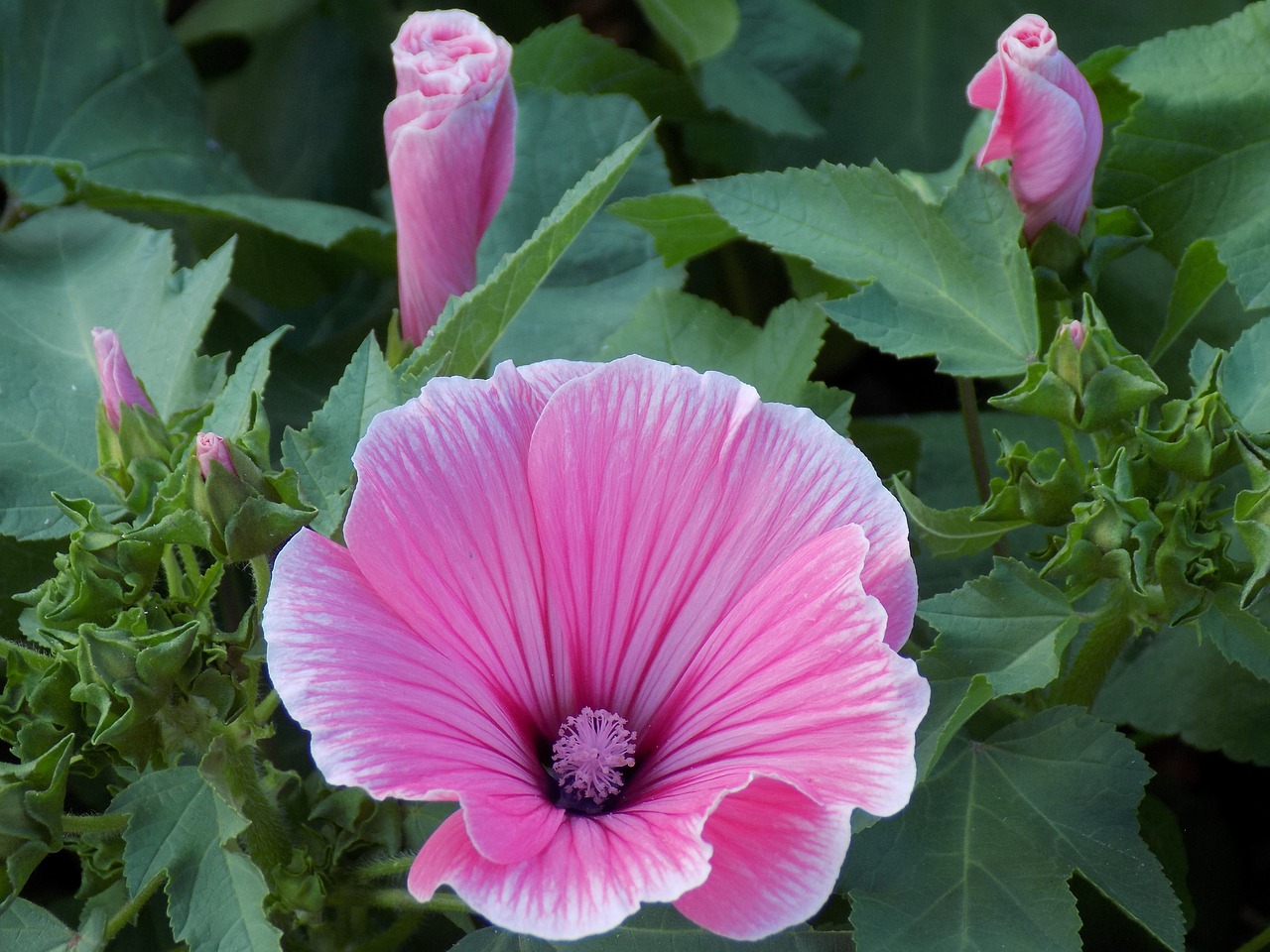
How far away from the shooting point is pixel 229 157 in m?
1.47

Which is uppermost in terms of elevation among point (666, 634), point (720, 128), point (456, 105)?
point (456, 105)

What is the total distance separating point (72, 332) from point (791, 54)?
849 millimetres

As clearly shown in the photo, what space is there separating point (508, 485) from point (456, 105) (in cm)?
29

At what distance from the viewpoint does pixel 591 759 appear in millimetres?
706

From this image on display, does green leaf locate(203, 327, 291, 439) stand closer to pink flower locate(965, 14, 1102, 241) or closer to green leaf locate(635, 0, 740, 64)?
pink flower locate(965, 14, 1102, 241)

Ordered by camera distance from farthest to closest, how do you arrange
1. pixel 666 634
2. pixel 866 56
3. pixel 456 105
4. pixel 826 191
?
pixel 866 56
pixel 826 191
pixel 456 105
pixel 666 634

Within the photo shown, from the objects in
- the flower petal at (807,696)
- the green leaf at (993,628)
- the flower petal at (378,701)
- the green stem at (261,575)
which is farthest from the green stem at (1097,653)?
the green stem at (261,575)

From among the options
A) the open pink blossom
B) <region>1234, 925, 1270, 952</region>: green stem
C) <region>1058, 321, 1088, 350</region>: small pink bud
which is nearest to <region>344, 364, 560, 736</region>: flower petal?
the open pink blossom

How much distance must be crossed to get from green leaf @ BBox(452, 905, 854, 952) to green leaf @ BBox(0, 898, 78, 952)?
0.74ft

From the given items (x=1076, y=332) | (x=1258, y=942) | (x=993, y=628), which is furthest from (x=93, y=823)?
(x=1258, y=942)

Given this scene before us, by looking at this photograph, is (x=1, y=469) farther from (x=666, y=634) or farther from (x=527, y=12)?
(x=527, y=12)

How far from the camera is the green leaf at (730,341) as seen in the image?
0.96 m

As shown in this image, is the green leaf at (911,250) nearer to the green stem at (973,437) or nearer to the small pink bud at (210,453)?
the green stem at (973,437)

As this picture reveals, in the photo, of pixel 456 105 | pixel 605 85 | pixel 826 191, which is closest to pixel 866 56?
pixel 605 85
